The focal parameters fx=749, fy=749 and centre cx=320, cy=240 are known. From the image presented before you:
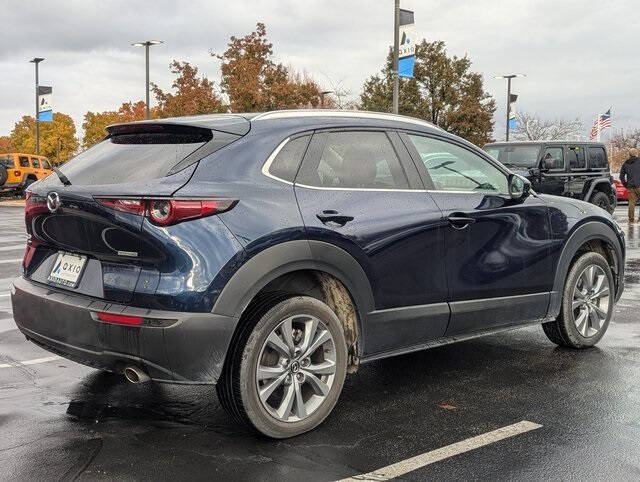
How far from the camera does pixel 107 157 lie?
4145 millimetres

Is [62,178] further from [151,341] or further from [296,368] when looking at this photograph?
[296,368]

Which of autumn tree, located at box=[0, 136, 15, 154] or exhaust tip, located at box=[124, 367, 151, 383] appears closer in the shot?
exhaust tip, located at box=[124, 367, 151, 383]

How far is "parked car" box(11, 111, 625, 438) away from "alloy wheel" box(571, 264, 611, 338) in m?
0.93

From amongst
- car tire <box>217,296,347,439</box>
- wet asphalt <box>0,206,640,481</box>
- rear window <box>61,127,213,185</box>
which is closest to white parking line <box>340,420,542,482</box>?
wet asphalt <box>0,206,640,481</box>

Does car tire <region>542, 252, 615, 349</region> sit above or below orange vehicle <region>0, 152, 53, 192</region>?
below

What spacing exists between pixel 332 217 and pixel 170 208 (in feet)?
A: 2.94

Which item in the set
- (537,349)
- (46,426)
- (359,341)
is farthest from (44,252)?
(537,349)

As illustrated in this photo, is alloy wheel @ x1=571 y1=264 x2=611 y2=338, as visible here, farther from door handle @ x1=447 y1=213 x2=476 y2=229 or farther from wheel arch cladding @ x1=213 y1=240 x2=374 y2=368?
wheel arch cladding @ x1=213 y1=240 x2=374 y2=368

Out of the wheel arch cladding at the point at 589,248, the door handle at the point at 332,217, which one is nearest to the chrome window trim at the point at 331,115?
the door handle at the point at 332,217

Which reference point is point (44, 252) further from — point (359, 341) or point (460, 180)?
point (460, 180)

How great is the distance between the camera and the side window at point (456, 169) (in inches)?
185

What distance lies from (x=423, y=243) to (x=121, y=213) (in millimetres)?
1755

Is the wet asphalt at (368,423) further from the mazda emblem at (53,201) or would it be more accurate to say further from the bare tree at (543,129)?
the bare tree at (543,129)

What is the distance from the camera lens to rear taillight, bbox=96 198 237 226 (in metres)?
3.53
